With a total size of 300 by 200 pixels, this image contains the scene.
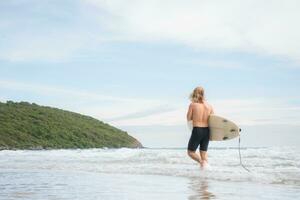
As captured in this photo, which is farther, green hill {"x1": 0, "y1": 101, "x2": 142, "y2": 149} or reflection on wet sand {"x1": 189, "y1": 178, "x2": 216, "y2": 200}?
green hill {"x1": 0, "y1": 101, "x2": 142, "y2": 149}

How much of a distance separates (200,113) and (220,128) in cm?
83

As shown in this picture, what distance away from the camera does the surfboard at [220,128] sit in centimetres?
1452

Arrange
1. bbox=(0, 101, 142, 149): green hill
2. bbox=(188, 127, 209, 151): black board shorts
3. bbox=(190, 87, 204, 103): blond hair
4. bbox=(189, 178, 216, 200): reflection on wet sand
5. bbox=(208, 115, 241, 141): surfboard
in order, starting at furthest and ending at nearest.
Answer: bbox=(0, 101, 142, 149): green hill < bbox=(208, 115, 241, 141): surfboard < bbox=(190, 87, 204, 103): blond hair < bbox=(188, 127, 209, 151): black board shorts < bbox=(189, 178, 216, 200): reflection on wet sand

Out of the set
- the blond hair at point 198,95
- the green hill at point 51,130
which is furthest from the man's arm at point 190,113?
the green hill at point 51,130

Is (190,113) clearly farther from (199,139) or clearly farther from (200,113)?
(199,139)

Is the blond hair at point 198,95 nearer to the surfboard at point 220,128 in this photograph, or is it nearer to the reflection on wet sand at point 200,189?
the surfboard at point 220,128

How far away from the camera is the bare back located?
46.6 feet

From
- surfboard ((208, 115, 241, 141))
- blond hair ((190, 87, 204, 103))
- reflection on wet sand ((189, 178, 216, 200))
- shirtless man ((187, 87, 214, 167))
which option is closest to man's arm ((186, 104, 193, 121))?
shirtless man ((187, 87, 214, 167))

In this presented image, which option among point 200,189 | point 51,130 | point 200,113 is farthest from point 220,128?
point 51,130

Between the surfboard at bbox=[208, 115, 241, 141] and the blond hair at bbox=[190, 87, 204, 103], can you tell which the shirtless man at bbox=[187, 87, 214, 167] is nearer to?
the blond hair at bbox=[190, 87, 204, 103]

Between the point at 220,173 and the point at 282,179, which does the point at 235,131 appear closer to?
the point at 220,173

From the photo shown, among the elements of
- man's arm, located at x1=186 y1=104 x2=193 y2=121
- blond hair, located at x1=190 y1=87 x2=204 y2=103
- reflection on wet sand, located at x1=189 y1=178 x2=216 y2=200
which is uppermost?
blond hair, located at x1=190 y1=87 x2=204 y2=103

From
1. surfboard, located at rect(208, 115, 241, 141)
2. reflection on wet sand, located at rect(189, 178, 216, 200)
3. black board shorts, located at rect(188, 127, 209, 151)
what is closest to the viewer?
reflection on wet sand, located at rect(189, 178, 216, 200)

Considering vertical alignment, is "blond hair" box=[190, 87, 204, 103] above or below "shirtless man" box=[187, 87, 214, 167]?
above
